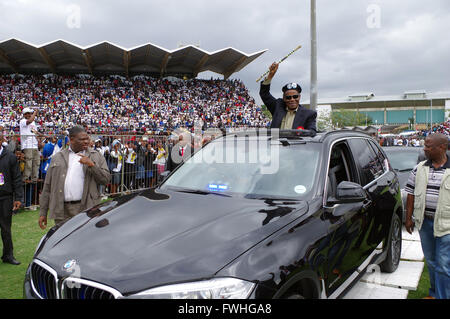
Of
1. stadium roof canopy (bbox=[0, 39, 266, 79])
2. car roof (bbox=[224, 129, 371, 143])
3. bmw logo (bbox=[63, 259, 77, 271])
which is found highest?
stadium roof canopy (bbox=[0, 39, 266, 79])

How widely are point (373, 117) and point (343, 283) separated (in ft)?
334

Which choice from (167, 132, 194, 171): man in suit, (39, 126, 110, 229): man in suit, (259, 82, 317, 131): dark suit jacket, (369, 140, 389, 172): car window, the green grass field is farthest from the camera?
(167, 132, 194, 171): man in suit

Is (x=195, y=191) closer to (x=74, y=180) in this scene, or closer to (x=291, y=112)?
(x=74, y=180)

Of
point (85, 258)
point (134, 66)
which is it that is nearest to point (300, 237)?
point (85, 258)

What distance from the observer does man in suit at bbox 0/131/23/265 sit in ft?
16.7

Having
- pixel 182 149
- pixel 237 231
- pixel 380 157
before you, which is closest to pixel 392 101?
pixel 182 149

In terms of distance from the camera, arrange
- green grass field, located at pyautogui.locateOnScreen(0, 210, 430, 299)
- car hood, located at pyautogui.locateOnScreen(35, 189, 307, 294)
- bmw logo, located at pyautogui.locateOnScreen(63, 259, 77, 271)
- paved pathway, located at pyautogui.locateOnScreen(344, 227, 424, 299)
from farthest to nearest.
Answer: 1. green grass field, located at pyautogui.locateOnScreen(0, 210, 430, 299)
2. paved pathway, located at pyautogui.locateOnScreen(344, 227, 424, 299)
3. bmw logo, located at pyautogui.locateOnScreen(63, 259, 77, 271)
4. car hood, located at pyautogui.locateOnScreen(35, 189, 307, 294)

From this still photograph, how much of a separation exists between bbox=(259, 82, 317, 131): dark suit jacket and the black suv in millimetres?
806

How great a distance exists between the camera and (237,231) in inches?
91.4

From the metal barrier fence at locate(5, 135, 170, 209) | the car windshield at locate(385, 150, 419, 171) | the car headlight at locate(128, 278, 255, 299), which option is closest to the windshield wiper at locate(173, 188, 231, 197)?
the car headlight at locate(128, 278, 255, 299)

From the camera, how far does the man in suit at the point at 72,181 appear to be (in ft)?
13.8

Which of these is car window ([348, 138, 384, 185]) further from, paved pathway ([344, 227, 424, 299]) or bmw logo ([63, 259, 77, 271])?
bmw logo ([63, 259, 77, 271])

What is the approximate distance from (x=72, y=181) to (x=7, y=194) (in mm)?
1606

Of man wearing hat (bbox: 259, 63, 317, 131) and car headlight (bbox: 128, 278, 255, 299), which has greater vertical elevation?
man wearing hat (bbox: 259, 63, 317, 131)
